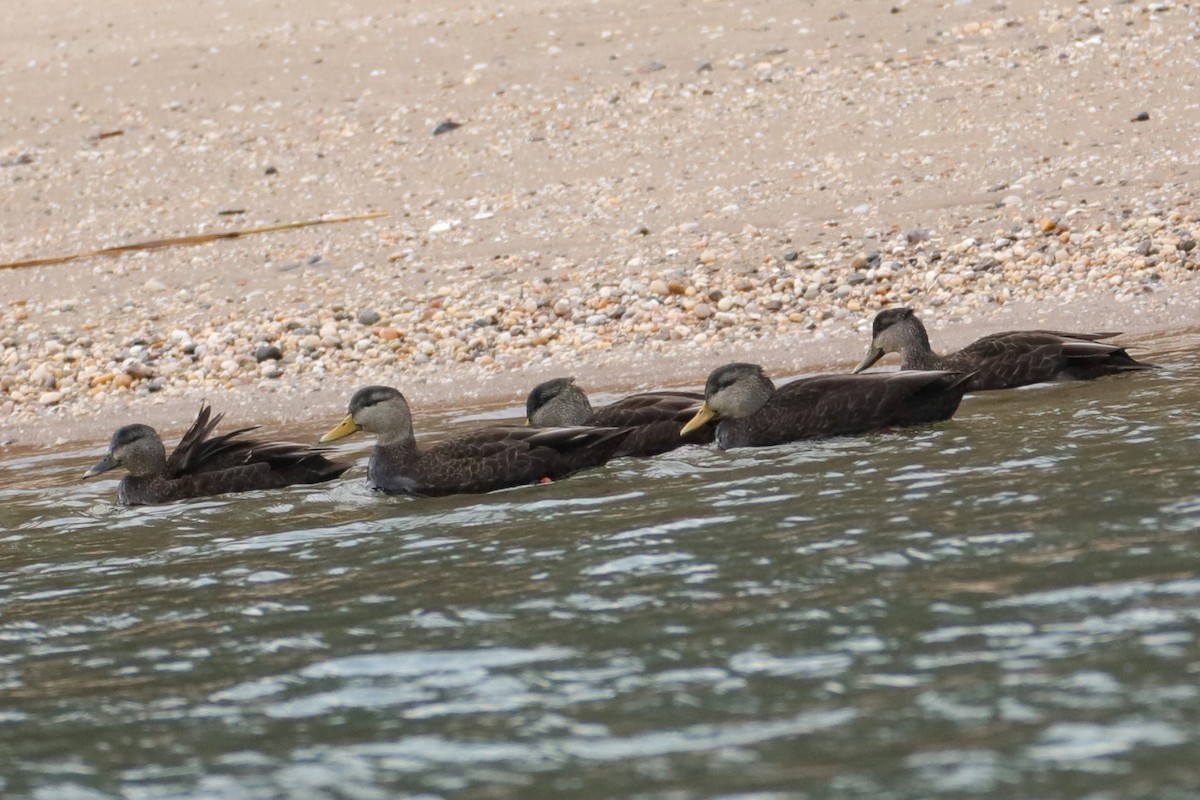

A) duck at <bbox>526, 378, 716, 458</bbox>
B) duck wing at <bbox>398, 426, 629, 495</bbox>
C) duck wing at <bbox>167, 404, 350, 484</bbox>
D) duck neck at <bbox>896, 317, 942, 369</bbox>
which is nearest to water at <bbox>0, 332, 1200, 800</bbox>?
duck wing at <bbox>398, 426, 629, 495</bbox>

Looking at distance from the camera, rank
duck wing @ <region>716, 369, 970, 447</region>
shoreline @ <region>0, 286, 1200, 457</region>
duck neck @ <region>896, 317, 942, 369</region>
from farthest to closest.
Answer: shoreline @ <region>0, 286, 1200, 457</region>, duck neck @ <region>896, 317, 942, 369</region>, duck wing @ <region>716, 369, 970, 447</region>

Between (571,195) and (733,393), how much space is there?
6.42 meters

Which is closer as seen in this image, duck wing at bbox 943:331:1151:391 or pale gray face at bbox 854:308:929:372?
duck wing at bbox 943:331:1151:391

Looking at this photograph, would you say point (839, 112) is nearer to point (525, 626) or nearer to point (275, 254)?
point (275, 254)

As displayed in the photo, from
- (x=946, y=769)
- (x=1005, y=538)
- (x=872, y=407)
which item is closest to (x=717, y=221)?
(x=872, y=407)

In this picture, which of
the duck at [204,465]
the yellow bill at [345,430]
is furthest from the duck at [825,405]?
the duck at [204,465]

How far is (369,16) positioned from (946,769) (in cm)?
1887

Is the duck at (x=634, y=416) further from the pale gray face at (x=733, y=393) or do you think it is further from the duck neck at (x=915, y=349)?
the duck neck at (x=915, y=349)

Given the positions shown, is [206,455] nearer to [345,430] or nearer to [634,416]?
[345,430]

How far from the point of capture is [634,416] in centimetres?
942

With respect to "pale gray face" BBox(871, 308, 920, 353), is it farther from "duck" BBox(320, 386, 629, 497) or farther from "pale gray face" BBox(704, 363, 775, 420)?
"duck" BBox(320, 386, 629, 497)

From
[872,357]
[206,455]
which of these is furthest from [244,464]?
[872,357]

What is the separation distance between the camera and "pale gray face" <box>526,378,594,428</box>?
9.57m

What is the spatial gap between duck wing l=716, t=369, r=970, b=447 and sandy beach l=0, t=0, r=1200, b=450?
2.45m
